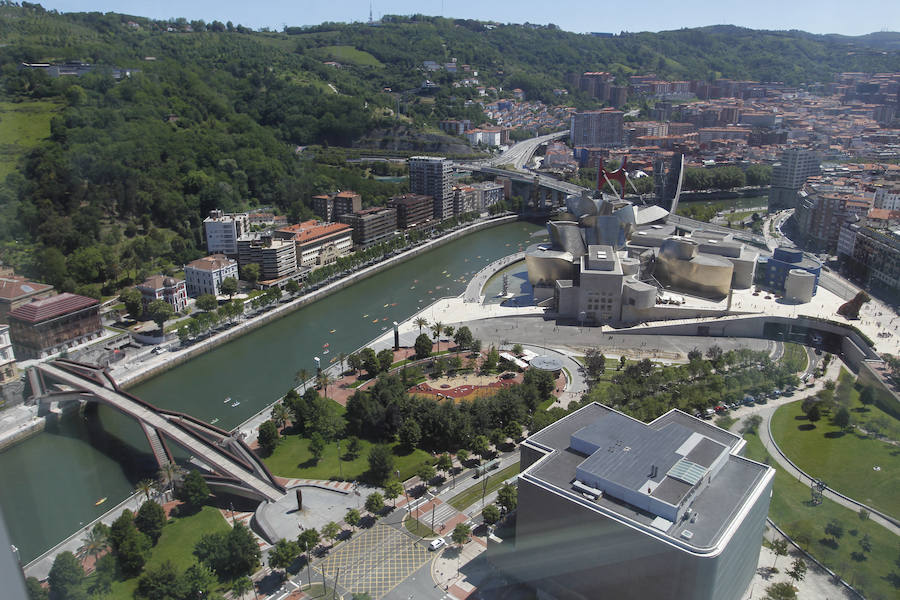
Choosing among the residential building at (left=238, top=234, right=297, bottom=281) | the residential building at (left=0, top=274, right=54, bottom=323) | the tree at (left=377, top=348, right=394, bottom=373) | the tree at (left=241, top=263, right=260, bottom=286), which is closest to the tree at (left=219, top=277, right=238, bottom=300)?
the tree at (left=241, top=263, right=260, bottom=286)

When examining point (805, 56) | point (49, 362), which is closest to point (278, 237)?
point (49, 362)

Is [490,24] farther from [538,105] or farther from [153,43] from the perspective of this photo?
[153,43]

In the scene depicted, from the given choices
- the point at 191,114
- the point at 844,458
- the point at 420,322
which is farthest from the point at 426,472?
the point at 191,114

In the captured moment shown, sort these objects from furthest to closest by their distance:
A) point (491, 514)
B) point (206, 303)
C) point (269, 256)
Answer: point (269, 256) → point (206, 303) → point (491, 514)

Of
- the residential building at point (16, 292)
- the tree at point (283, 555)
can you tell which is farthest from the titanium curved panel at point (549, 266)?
the residential building at point (16, 292)

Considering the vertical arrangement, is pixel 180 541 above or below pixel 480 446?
below

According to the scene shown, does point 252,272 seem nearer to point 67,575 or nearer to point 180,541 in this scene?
point 180,541

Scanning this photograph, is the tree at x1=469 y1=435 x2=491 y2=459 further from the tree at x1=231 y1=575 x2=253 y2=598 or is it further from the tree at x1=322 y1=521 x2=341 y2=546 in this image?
the tree at x1=231 y1=575 x2=253 y2=598
